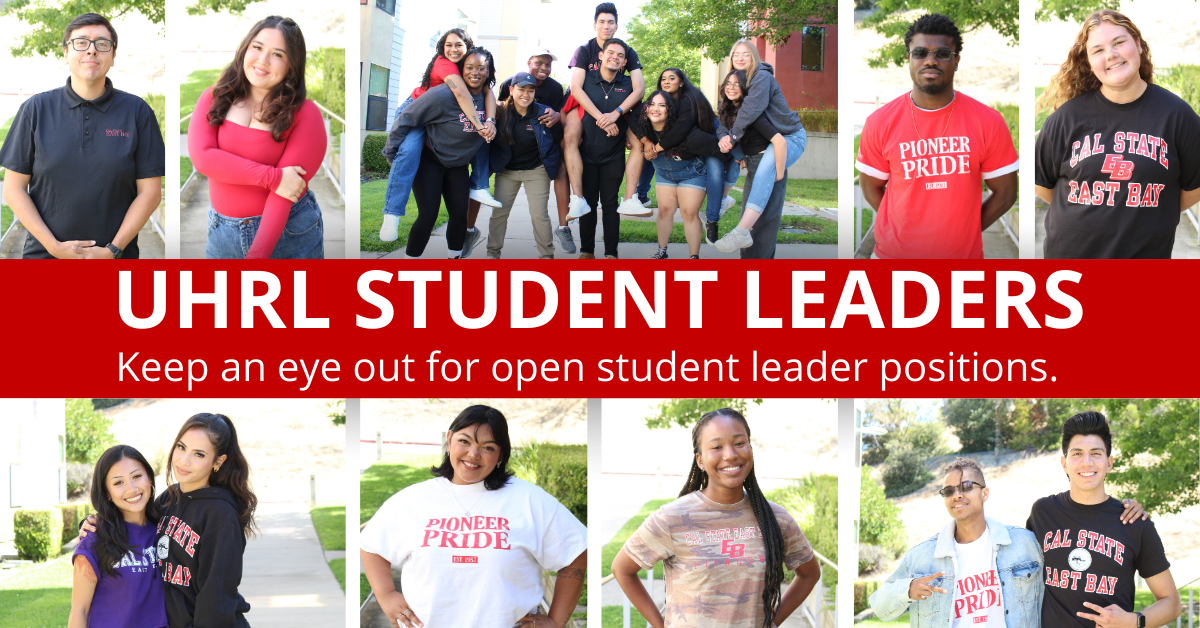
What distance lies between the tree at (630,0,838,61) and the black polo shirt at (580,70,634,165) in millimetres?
186

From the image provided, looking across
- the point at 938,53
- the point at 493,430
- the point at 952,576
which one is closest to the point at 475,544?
the point at 493,430

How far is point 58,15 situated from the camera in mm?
4699

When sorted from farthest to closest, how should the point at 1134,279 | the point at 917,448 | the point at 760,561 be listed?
the point at 917,448 → the point at 1134,279 → the point at 760,561

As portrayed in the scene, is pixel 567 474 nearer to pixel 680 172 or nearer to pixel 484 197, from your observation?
pixel 484 197

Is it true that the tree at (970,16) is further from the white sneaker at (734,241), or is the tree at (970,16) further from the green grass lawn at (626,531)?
the green grass lawn at (626,531)

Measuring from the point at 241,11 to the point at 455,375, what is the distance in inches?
73.8

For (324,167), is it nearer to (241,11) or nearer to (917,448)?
(241,11)

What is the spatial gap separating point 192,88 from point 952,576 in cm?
377

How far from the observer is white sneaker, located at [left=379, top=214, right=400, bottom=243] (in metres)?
4.54

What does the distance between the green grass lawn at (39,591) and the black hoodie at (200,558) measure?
34.3 inches

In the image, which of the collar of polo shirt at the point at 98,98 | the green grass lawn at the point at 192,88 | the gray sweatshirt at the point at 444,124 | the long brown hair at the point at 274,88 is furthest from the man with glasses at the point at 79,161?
the gray sweatshirt at the point at 444,124

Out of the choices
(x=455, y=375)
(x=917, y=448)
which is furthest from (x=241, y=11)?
(x=917, y=448)

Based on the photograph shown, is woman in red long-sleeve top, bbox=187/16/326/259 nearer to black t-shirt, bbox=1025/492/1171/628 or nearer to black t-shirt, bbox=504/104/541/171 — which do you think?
black t-shirt, bbox=504/104/541/171

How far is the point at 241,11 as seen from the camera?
4633 millimetres
